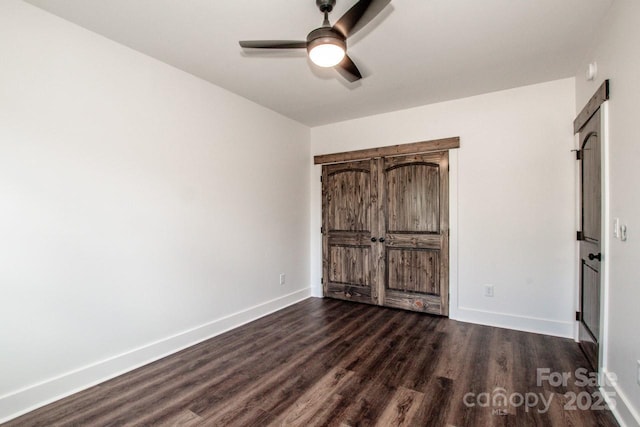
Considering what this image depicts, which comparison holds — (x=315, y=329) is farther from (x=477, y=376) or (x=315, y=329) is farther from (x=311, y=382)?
(x=477, y=376)

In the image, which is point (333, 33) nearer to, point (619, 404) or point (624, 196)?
point (624, 196)

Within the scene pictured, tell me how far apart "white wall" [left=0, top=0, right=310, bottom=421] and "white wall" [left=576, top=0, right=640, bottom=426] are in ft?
10.7

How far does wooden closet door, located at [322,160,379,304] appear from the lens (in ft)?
14.1

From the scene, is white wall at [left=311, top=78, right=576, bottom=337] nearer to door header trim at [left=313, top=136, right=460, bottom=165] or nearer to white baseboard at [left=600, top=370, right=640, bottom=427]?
door header trim at [left=313, top=136, right=460, bottom=165]

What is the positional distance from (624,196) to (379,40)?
77.8 inches

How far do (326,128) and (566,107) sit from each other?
9.61ft

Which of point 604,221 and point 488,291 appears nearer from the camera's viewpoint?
point 604,221

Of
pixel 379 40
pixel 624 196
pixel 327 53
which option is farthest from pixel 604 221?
pixel 327 53

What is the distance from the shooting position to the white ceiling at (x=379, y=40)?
2053 millimetres

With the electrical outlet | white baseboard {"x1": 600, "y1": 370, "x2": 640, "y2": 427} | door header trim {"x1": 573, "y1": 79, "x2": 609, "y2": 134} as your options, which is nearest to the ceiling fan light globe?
door header trim {"x1": 573, "y1": 79, "x2": 609, "y2": 134}

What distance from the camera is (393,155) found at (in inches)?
161

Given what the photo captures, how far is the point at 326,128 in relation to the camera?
4.72m

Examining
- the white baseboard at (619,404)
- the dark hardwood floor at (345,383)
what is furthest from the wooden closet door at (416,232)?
the white baseboard at (619,404)

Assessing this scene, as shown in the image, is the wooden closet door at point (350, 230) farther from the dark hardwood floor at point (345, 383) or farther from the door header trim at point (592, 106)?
the door header trim at point (592, 106)
